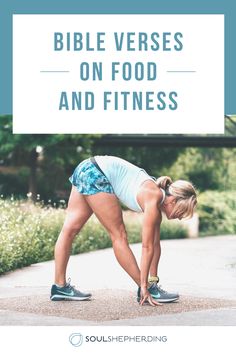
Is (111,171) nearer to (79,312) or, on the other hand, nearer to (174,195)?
(174,195)

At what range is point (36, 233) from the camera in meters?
8.09

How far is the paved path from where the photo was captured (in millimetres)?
7422

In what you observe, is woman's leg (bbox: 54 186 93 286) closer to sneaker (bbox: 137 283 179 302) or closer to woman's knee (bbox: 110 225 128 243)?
woman's knee (bbox: 110 225 128 243)

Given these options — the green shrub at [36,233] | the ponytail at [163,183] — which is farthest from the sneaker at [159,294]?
the ponytail at [163,183]

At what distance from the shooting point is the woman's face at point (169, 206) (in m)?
7.20

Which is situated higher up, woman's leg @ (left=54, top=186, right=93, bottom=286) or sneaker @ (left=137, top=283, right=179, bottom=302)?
woman's leg @ (left=54, top=186, right=93, bottom=286)

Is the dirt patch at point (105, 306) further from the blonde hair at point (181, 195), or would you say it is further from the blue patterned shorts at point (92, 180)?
the blue patterned shorts at point (92, 180)

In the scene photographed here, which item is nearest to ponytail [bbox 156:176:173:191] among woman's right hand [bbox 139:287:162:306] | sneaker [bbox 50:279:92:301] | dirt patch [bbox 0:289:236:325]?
woman's right hand [bbox 139:287:162:306]

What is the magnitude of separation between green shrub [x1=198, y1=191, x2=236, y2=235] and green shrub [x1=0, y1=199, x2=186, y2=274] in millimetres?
420

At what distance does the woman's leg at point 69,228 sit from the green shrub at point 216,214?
48.4 inches

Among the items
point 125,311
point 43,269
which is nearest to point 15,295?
point 43,269
